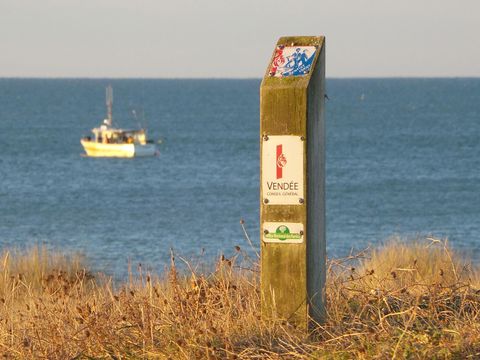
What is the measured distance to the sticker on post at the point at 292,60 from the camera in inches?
235

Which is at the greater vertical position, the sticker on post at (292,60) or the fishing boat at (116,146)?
the sticker on post at (292,60)

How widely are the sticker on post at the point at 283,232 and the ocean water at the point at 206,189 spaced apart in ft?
2.50

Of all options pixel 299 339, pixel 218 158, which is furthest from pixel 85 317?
pixel 218 158

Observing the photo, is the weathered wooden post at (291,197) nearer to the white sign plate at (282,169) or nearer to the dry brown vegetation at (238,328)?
the white sign plate at (282,169)

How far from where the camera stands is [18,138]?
327ft

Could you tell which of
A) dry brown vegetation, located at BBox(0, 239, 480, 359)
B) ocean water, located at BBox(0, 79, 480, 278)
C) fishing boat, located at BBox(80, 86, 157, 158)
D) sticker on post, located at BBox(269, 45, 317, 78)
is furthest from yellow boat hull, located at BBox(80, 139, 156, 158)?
sticker on post, located at BBox(269, 45, 317, 78)

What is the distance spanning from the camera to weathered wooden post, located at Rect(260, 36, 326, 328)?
5.84m

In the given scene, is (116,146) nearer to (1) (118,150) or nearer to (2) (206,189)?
(1) (118,150)

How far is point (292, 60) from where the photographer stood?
6055mm

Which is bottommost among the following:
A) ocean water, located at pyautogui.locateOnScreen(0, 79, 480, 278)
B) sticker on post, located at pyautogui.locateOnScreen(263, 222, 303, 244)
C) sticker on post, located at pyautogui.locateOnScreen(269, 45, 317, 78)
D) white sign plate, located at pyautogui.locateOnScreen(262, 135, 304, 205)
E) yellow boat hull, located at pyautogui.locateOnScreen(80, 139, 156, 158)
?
ocean water, located at pyautogui.locateOnScreen(0, 79, 480, 278)

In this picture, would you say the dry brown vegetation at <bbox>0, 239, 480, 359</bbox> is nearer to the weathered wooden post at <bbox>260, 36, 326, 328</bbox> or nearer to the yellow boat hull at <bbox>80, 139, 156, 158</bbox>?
the weathered wooden post at <bbox>260, 36, 326, 328</bbox>

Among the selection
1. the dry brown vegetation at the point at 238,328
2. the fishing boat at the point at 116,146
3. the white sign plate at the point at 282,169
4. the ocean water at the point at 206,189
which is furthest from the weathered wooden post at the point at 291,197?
the fishing boat at the point at 116,146

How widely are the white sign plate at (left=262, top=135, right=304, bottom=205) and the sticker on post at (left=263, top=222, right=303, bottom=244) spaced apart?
118 mm

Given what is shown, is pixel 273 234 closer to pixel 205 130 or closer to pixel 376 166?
A: pixel 376 166
